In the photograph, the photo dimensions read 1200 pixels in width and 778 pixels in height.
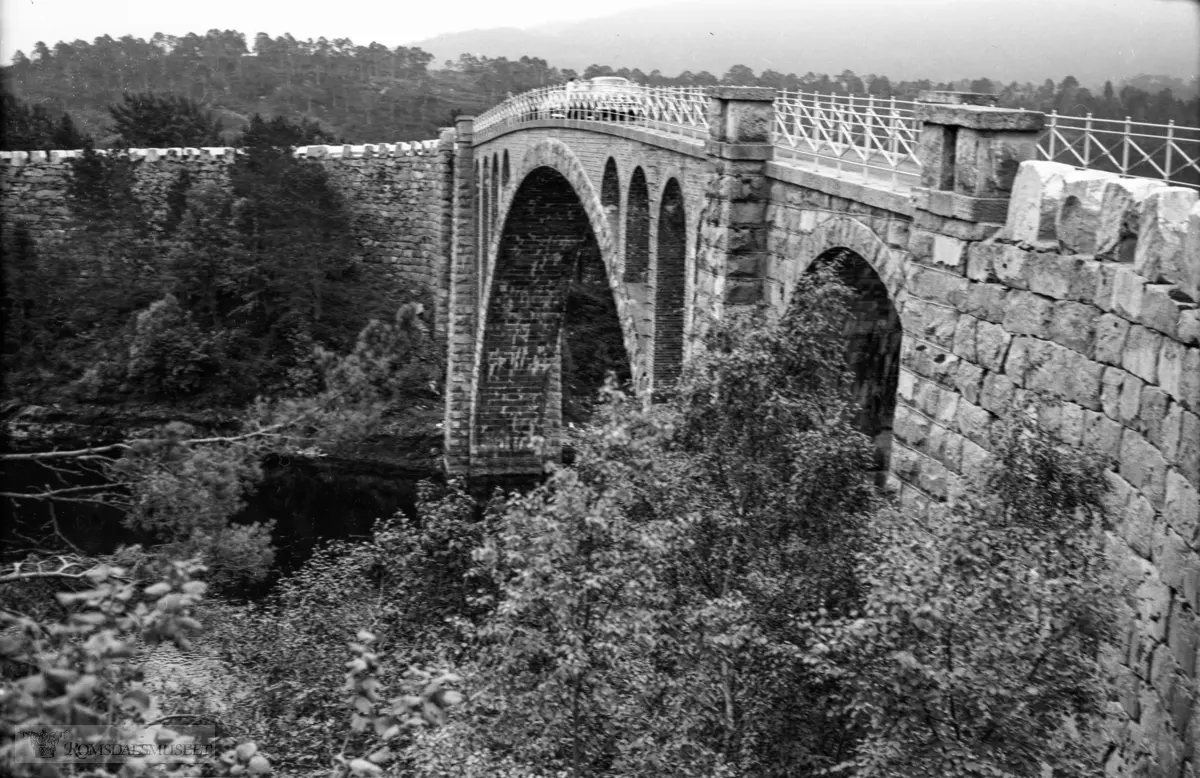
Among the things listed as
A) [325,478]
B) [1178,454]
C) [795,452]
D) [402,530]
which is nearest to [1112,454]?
[1178,454]

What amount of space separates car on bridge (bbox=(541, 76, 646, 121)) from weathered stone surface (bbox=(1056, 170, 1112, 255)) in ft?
48.9

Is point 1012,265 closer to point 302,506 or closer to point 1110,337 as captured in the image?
point 1110,337

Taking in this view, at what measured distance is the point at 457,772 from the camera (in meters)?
11.1

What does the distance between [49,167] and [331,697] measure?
125ft

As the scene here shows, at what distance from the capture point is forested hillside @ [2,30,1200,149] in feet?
229

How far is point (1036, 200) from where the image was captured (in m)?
10.4

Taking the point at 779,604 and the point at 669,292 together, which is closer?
the point at 779,604

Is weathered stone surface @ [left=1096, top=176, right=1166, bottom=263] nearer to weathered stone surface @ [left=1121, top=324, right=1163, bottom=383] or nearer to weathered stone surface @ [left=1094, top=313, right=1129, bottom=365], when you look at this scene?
weathered stone surface @ [left=1094, top=313, right=1129, bottom=365]

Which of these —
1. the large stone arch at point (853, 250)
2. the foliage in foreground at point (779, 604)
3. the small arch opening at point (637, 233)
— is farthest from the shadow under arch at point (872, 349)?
the small arch opening at point (637, 233)

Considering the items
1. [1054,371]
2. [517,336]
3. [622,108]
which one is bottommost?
[517,336]

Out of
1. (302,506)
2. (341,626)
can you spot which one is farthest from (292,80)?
(341,626)

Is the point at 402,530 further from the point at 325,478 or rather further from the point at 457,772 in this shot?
the point at 325,478

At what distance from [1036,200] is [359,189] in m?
43.5

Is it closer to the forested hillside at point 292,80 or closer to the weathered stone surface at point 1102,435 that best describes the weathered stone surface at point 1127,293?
the weathered stone surface at point 1102,435
